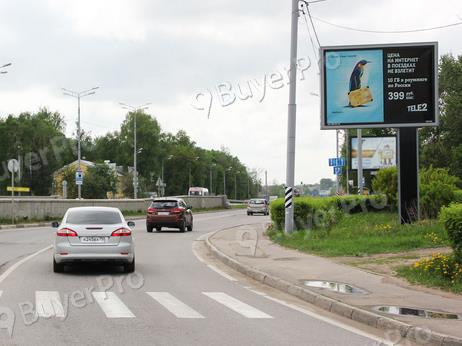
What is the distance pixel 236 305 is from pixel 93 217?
537cm

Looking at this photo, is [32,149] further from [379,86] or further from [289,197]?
[379,86]

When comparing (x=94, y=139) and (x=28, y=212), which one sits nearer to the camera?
(x=28, y=212)

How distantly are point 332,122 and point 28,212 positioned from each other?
24564 millimetres

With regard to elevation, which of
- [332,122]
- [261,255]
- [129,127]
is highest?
[129,127]

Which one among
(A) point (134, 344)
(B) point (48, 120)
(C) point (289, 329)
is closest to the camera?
(A) point (134, 344)

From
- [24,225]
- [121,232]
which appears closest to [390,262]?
[121,232]

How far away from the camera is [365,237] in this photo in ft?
66.0

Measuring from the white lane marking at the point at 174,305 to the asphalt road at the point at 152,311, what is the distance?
1cm

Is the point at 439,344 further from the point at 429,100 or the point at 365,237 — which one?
the point at 429,100

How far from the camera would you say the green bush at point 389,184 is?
26719 mm

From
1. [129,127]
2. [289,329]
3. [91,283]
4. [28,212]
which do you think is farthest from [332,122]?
[129,127]

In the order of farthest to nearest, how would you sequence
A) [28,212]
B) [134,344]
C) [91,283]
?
[28,212] < [91,283] < [134,344]

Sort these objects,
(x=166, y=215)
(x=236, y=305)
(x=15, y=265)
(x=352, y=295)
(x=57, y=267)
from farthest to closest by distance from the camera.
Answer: (x=166, y=215) → (x=15, y=265) → (x=57, y=267) → (x=352, y=295) → (x=236, y=305)

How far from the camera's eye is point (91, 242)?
551 inches
